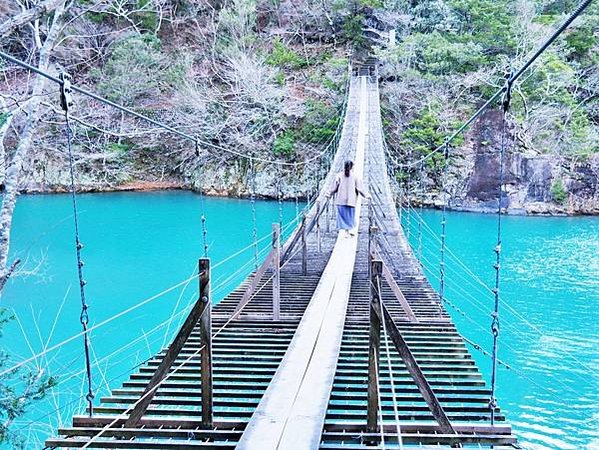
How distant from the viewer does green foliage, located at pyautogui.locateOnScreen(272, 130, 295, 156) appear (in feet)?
42.3

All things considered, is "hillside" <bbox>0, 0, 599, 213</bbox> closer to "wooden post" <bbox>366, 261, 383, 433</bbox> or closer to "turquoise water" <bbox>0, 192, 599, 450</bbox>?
"turquoise water" <bbox>0, 192, 599, 450</bbox>

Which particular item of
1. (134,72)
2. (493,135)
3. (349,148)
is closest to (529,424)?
(349,148)

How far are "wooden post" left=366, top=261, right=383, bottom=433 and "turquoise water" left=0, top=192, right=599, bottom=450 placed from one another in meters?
1.46

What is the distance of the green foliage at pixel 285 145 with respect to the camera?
12898 millimetres

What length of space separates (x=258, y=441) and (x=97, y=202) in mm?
12390

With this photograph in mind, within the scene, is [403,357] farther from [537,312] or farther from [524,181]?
[524,181]

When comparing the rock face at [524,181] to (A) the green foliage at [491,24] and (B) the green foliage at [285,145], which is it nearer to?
(A) the green foliage at [491,24]

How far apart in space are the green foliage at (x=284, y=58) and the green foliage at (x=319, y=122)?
177cm

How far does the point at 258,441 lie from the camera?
1.48 metres

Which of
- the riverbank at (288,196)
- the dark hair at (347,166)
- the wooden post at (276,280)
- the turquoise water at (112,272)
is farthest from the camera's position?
the riverbank at (288,196)

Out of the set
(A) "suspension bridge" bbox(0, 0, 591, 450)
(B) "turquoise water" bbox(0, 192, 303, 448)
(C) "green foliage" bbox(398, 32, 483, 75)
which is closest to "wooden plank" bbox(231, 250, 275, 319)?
(A) "suspension bridge" bbox(0, 0, 591, 450)

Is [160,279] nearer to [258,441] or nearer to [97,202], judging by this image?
[97,202]

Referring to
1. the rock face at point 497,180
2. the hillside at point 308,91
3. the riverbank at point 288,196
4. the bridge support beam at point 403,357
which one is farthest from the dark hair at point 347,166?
the hillside at point 308,91

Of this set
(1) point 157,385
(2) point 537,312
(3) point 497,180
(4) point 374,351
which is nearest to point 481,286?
(2) point 537,312
